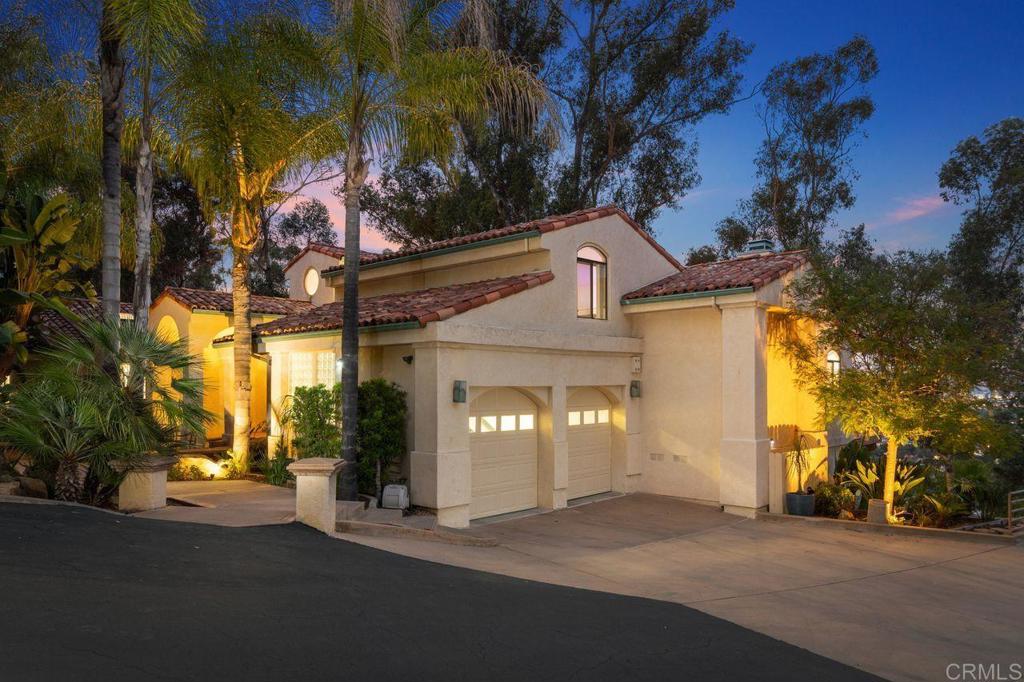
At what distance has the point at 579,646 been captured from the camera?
20.0 feet

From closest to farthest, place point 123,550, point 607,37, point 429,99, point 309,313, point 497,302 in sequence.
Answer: point 123,550 → point 429,99 → point 497,302 → point 309,313 → point 607,37

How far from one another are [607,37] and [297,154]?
18845mm

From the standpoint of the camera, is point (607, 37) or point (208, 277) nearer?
point (607, 37)

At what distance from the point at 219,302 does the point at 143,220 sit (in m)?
7.68

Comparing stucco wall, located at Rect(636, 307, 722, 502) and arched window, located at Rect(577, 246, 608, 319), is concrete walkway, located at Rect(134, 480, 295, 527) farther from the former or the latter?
stucco wall, located at Rect(636, 307, 722, 502)

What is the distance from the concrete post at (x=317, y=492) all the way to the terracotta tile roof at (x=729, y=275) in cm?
836

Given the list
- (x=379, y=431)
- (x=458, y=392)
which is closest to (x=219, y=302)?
(x=379, y=431)

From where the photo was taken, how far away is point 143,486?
999 centimetres

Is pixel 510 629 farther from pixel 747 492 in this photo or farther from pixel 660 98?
pixel 660 98

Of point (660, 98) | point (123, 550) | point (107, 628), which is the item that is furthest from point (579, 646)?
point (660, 98)

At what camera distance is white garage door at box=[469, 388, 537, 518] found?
43.3ft

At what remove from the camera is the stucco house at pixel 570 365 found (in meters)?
12.3

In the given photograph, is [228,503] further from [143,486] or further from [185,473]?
[185,473]

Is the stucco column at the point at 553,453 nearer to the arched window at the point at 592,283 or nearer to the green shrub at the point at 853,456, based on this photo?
the arched window at the point at 592,283
